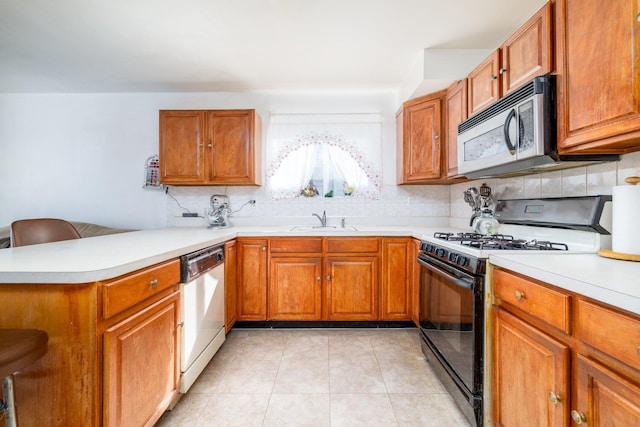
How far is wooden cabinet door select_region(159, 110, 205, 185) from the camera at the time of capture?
9.11 ft

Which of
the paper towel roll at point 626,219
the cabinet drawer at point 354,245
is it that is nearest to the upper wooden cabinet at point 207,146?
the cabinet drawer at point 354,245

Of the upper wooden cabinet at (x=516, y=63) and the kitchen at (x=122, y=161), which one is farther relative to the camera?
the kitchen at (x=122, y=161)

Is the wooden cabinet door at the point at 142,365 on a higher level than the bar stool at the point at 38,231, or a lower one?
lower

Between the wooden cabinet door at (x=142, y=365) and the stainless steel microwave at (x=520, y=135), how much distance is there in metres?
1.96

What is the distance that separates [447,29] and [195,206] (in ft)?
9.40

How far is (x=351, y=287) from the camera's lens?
2488 mm

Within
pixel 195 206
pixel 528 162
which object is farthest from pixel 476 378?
pixel 195 206

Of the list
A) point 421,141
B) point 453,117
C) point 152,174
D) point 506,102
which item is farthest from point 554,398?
point 152,174

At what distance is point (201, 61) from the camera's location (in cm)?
251

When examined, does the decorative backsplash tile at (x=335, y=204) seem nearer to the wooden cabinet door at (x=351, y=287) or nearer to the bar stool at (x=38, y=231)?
the wooden cabinet door at (x=351, y=287)

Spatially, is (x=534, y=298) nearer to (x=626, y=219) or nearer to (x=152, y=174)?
(x=626, y=219)

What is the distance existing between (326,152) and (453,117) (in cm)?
131

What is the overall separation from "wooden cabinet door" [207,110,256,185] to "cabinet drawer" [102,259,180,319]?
4.87 ft

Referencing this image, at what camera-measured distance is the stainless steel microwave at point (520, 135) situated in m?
1.34
